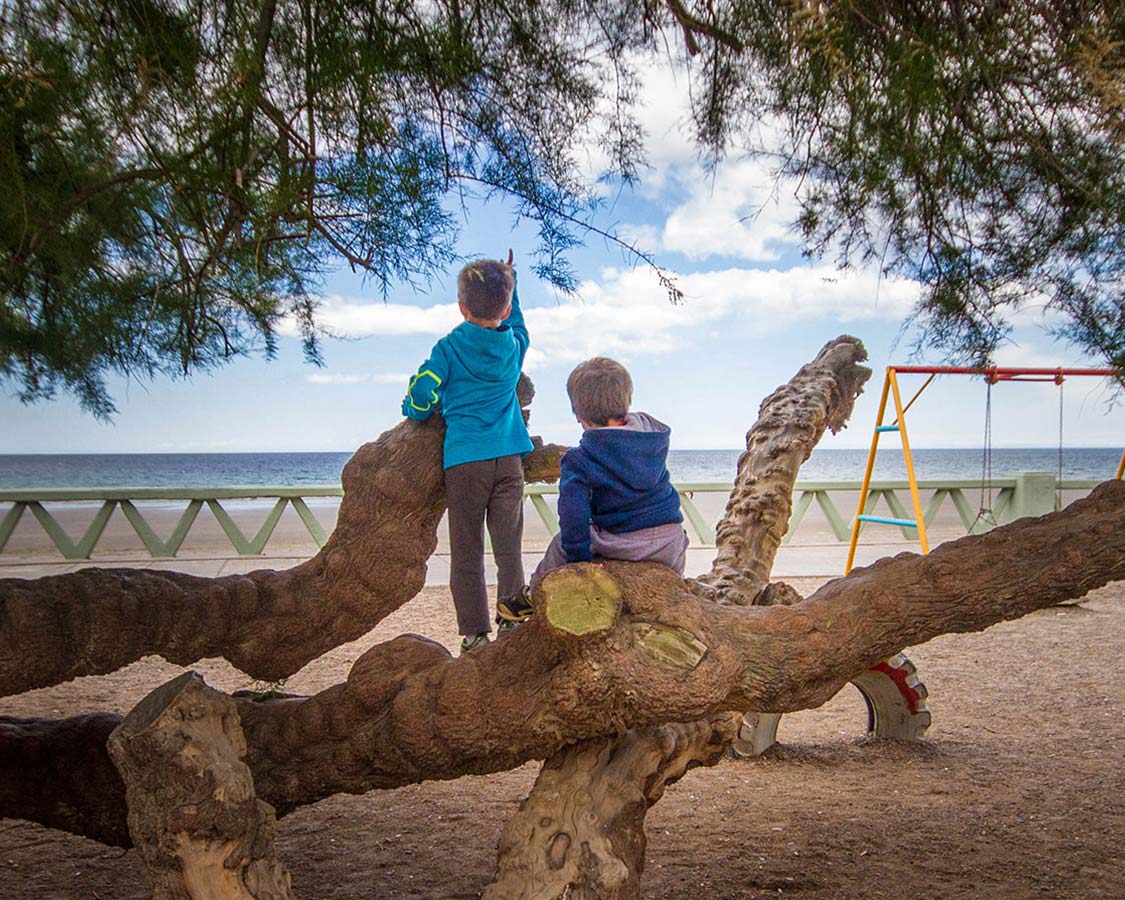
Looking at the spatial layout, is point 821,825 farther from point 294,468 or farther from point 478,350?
point 294,468

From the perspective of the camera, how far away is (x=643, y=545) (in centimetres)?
219

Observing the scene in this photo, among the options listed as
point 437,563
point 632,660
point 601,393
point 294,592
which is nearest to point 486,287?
point 601,393

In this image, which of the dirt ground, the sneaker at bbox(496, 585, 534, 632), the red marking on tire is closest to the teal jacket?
the sneaker at bbox(496, 585, 534, 632)

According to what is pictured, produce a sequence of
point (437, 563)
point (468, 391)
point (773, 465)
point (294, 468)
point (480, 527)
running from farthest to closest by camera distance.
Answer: point (294, 468) < point (437, 563) < point (773, 465) < point (480, 527) < point (468, 391)

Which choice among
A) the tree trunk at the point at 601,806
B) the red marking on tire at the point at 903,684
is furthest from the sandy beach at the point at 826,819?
the tree trunk at the point at 601,806

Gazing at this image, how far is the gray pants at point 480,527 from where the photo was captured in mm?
2752

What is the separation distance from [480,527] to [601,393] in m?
0.80

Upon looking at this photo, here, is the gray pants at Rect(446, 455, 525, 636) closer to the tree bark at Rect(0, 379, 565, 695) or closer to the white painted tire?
the tree bark at Rect(0, 379, 565, 695)

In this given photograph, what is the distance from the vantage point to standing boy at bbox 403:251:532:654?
2701 millimetres

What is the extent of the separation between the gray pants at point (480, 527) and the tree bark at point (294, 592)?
10 cm

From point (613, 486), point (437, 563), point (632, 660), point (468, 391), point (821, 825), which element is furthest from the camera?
point (437, 563)

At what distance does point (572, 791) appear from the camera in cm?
213

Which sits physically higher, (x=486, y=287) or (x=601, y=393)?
(x=486, y=287)

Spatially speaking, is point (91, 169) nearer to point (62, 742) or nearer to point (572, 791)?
point (62, 742)
